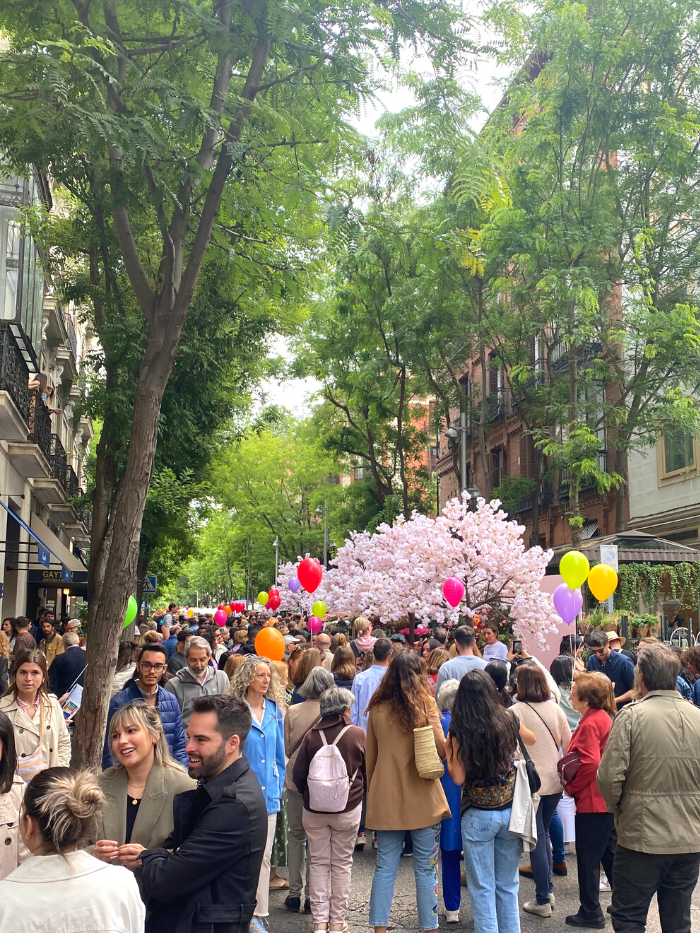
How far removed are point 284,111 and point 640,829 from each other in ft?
20.6

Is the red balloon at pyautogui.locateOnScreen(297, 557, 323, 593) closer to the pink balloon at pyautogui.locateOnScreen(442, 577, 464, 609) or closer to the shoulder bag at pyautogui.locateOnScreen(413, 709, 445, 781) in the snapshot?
the pink balloon at pyautogui.locateOnScreen(442, 577, 464, 609)

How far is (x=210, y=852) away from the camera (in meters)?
3.51

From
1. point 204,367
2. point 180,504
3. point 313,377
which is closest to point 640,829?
point 204,367

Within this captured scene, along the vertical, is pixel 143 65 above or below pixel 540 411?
below

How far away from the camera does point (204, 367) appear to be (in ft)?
50.2

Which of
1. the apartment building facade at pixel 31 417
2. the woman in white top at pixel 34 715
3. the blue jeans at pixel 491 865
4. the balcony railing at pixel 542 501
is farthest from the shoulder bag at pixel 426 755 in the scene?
the balcony railing at pixel 542 501

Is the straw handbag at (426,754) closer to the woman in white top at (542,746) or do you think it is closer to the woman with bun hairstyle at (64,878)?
the woman in white top at (542,746)

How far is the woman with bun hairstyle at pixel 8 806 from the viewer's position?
4.16 metres

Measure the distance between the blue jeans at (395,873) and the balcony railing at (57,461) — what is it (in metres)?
19.8

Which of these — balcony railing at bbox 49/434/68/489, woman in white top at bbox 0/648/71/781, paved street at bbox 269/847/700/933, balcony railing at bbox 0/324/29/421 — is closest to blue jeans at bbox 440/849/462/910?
paved street at bbox 269/847/700/933

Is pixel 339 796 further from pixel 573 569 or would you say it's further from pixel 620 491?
pixel 620 491

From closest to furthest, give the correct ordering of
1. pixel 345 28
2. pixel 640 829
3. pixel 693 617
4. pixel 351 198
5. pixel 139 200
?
pixel 640 829
pixel 345 28
pixel 139 200
pixel 351 198
pixel 693 617

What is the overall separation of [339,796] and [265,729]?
81 centimetres

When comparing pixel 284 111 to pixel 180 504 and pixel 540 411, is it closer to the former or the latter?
pixel 180 504
